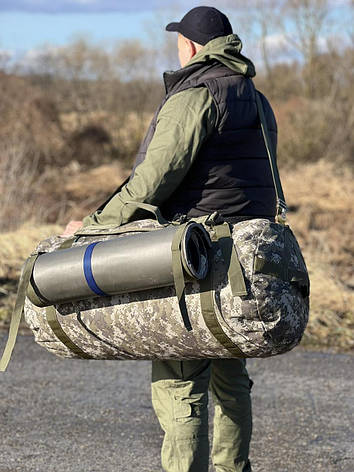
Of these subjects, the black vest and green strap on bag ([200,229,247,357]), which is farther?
the black vest

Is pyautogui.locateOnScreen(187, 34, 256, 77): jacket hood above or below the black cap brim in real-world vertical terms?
below

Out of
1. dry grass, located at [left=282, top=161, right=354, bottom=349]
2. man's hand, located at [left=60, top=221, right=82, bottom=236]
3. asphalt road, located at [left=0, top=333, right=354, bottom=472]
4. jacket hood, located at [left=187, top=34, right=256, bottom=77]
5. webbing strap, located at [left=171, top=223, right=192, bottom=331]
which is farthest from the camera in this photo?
dry grass, located at [left=282, top=161, right=354, bottom=349]

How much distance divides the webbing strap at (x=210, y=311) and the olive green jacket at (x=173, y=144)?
0.38 m

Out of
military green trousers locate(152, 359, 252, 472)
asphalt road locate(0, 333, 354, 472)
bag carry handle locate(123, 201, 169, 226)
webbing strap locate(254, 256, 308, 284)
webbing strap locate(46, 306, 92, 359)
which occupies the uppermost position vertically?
bag carry handle locate(123, 201, 169, 226)

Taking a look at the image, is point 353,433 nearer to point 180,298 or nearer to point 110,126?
point 180,298

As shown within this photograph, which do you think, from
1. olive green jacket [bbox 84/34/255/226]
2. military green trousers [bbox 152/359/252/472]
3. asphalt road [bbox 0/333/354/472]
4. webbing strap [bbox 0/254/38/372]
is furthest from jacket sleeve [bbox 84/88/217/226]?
asphalt road [bbox 0/333/354/472]

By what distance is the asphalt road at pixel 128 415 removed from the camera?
3850 mm

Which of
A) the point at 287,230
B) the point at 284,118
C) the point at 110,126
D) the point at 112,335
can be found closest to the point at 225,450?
the point at 112,335

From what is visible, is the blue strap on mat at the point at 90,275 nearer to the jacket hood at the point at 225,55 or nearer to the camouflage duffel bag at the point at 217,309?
the camouflage duffel bag at the point at 217,309

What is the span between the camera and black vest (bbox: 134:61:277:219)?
2.88 m

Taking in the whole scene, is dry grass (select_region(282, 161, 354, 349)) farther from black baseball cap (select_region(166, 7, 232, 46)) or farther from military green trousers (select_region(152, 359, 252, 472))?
black baseball cap (select_region(166, 7, 232, 46))

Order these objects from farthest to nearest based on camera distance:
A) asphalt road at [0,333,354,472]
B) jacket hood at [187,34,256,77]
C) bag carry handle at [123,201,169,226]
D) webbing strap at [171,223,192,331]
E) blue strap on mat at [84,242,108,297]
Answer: asphalt road at [0,333,354,472] < jacket hood at [187,34,256,77] < bag carry handle at [123,201,169,226] < blue strap on mat at [84,242,108,297] < webbing strap at [171,223,192,331]

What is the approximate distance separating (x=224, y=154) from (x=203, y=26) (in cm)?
50

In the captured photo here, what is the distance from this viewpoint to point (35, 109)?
16812 millimetres
